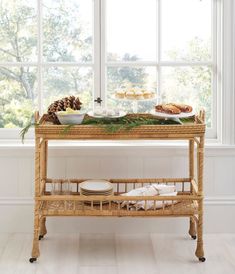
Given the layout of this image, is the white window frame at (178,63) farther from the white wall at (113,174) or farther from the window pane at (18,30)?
the window pane at (18,30)

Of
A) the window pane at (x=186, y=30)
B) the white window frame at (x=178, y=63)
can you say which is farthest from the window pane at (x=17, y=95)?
the window pane at (x=186, y=30)

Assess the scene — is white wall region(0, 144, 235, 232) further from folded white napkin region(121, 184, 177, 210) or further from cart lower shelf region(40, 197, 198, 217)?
cart lower shelf region(40, 197, 198, 217)

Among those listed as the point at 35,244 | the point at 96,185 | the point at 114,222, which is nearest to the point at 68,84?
the point at 96,185

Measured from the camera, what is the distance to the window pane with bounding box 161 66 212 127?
13.4 feet

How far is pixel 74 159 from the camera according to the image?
394 centimetres

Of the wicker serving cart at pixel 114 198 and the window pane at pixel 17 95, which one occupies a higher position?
the window pane at pixel 17 95

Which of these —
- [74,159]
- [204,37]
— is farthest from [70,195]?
[204,37]

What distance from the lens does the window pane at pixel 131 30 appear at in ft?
13.2

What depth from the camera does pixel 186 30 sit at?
4047mm

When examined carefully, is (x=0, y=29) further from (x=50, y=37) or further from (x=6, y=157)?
(x=6, y=157)

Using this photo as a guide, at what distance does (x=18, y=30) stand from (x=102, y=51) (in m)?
0.57

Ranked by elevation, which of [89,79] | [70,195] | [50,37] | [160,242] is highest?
[50,37]

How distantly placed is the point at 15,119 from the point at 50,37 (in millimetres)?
596

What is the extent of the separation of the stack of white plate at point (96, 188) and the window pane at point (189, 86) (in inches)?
31.6
